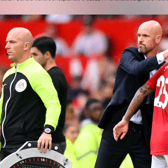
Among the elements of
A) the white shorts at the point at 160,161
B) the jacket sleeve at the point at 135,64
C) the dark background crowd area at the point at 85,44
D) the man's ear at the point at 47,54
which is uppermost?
the dark background crowd area at the point at 85,44

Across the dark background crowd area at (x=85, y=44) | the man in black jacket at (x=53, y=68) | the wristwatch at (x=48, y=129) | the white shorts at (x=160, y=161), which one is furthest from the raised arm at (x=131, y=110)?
the dark background crowd area at (x=85, y=44)

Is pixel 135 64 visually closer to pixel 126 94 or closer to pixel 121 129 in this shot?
pixel 126 94

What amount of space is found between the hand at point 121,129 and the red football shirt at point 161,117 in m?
0.36

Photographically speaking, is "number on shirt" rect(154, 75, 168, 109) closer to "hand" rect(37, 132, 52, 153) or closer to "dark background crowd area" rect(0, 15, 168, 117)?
"hand" rect(37, 132, 52, 153)

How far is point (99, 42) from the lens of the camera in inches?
299

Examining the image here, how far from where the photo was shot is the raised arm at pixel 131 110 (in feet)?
10.2

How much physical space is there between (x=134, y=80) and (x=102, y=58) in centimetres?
421

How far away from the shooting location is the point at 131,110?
10.3 feet

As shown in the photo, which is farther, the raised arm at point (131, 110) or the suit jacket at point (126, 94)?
the suit jacket at point (126, 94)

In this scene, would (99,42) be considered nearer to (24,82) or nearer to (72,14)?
(72,14)

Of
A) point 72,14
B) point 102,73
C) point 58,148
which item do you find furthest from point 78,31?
point 58,148

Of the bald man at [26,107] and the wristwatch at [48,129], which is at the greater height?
the bald man at [26,107]

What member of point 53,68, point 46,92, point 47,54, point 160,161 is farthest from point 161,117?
point 47,54

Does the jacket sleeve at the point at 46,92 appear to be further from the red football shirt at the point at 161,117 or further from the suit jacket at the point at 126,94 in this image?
the red football shirt at the point at 161,117
